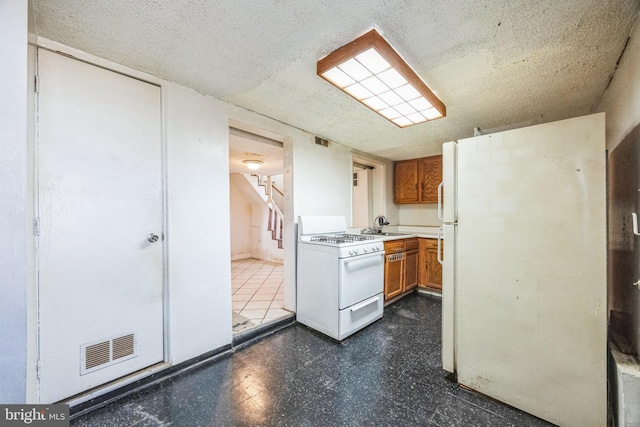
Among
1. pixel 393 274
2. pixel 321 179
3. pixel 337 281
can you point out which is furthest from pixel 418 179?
pixel 337 281

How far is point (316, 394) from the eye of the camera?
1.60 m

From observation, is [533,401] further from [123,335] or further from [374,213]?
[374,213]

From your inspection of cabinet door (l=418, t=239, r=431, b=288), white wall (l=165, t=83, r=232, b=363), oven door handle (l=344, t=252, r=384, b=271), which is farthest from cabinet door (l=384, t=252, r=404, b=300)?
white wall (l=165, t=83, r=232, b=363)

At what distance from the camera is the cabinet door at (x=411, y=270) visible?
136 inches

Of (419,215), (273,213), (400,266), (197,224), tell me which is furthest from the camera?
(273,213)

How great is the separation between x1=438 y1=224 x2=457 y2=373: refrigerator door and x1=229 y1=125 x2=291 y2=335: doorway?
1579 mm

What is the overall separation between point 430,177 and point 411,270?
5.20ft

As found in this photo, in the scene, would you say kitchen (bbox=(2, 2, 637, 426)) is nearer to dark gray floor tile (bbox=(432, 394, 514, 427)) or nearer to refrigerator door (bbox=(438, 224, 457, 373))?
refrigerator door (bbox=(438, 224, 457, 373))

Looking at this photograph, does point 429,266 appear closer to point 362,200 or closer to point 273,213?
point 362,200

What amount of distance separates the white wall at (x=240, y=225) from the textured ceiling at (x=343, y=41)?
4372mm

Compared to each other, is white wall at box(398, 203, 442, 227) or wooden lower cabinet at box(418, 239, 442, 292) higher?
white wall at box(398, 203, 442, 227)

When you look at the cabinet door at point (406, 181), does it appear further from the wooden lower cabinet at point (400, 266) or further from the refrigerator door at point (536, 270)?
the refrigerator door at point (536, 270)

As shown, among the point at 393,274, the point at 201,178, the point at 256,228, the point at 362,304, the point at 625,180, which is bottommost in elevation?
the point at 362,304

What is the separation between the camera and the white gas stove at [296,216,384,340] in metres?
2.31
